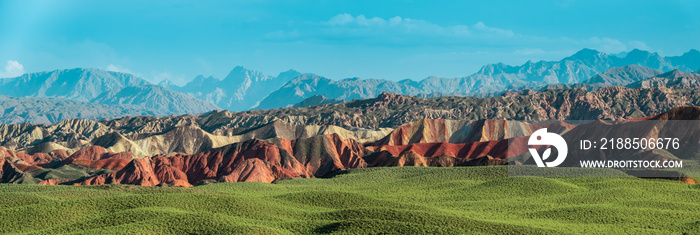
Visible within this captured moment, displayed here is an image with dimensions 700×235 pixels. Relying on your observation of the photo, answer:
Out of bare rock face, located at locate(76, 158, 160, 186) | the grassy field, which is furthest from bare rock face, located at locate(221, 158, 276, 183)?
the grassy field

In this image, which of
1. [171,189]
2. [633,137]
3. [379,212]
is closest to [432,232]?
[379,212]

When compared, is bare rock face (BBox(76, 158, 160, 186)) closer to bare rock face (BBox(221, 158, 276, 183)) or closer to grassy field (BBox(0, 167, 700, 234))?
bare rock face (BBox(221, 158, 276, 183))

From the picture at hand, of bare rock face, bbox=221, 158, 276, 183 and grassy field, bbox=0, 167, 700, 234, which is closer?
grassy field, bbox=0, 167, 700, 234

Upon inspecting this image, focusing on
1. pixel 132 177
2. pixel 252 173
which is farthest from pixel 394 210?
pixel 132 177

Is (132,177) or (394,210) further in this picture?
(132,177)

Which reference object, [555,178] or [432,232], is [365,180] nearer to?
[555,178]

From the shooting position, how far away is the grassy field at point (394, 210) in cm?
8438

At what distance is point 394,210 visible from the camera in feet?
299

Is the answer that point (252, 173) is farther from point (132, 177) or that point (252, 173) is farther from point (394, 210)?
point (394, 210)

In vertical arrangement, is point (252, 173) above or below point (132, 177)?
above

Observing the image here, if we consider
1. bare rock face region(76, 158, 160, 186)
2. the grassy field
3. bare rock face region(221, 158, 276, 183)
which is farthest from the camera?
bare rock face region(76, 158, 160, 186)

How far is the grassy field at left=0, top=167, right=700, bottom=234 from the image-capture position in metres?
84.4

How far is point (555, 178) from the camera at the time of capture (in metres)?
137

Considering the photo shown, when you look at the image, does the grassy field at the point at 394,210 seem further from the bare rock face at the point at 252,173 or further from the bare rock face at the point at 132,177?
the bare rock face at the point at 132,177
